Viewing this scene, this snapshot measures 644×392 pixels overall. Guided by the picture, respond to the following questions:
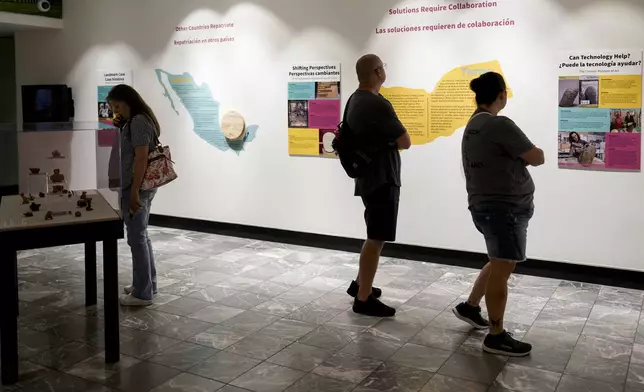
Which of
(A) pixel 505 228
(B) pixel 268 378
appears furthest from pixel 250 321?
(A) pixel 505 228

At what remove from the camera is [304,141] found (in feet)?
21.9

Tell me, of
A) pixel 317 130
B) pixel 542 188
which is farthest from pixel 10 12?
pixel 542 188

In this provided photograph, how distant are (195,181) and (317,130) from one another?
178 centimetres

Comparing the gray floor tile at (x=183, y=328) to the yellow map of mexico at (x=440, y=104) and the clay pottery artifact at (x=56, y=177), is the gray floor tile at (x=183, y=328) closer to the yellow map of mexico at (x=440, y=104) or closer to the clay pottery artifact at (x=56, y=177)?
the clay pottery artifact at (x=56, y=177)

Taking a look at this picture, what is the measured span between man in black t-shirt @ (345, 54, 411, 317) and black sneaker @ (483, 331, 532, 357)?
→ 928mm

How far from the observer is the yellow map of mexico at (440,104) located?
5699mm

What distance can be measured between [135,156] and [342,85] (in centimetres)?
259

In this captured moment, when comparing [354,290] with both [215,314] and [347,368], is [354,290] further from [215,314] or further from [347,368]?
[347,368]

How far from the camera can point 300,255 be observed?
20.7 feet

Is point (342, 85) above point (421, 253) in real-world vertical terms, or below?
above

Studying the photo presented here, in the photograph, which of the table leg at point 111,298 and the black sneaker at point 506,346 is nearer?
the table leg at point 111,298

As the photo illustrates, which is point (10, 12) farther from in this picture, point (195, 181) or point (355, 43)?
point (355, 43)

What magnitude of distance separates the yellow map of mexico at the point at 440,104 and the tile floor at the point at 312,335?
1222 mm

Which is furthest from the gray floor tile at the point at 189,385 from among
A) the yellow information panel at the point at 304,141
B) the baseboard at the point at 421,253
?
the yellow information panel at the point at 304,141
